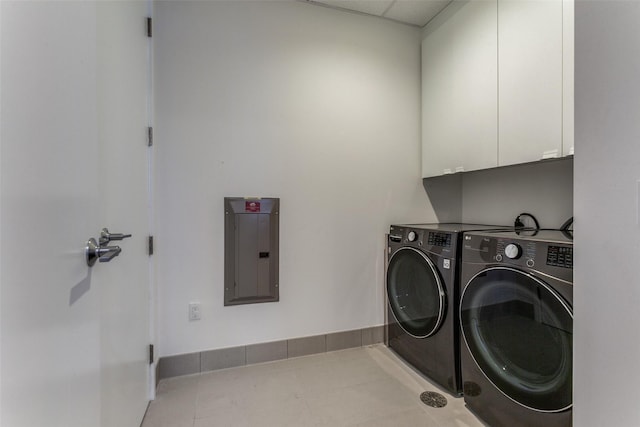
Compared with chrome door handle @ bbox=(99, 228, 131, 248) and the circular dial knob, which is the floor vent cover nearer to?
the circular dial knob

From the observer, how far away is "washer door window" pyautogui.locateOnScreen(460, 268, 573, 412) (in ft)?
3.64

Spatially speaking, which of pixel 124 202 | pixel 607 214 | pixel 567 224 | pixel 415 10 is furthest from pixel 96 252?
pixel 415 10

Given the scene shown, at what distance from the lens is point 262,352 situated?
2006mm

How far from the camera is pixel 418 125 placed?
2402 millimetres

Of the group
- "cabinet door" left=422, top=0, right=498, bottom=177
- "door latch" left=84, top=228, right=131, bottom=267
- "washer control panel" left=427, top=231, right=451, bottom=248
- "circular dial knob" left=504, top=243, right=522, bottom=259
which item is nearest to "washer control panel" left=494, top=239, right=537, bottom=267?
"circular dial knob" left=504, top=243, right=522, bottom=259

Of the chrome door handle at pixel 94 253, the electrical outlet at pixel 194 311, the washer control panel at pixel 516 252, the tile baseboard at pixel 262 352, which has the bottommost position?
the tile baseboard at pixel 262 352

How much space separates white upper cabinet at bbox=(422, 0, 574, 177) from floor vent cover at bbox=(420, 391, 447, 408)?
1406 mm

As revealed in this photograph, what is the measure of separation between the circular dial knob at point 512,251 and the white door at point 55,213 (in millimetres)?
1556

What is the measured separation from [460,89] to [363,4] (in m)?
0.96

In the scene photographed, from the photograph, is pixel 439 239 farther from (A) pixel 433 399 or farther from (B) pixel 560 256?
(A) pixel 433 399

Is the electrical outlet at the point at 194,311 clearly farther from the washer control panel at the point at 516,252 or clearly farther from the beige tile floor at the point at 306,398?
the washer control panel at the point at 516,252

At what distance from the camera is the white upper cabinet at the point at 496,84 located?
4.55ft

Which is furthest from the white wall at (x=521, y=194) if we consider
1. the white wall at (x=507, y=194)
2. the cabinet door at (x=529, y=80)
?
the cabinet door at (x=529, y=80)

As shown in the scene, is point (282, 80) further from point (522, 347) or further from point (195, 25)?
point (522, 347)
